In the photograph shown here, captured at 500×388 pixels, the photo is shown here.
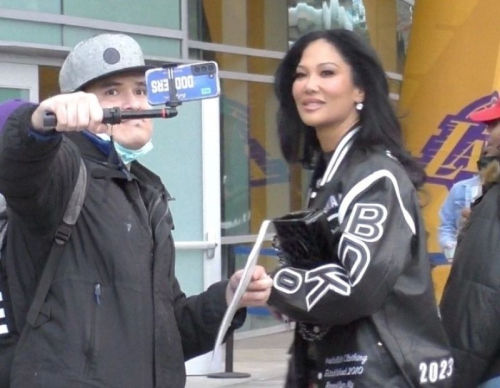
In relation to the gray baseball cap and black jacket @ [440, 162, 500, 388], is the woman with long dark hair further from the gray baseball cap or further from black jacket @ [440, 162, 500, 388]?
the gray baseball cap

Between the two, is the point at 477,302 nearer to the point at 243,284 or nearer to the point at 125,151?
the point at 243,284

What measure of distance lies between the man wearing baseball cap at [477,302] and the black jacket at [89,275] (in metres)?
0.93

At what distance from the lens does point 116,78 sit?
3260 mm

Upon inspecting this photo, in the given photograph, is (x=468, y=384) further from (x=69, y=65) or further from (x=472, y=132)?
(x=472, y=132)

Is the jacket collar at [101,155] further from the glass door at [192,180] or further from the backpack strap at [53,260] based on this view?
the glass door at [192,180]

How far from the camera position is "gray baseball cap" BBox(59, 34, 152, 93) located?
3.21 metres

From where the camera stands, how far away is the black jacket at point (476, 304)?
11.7 ft

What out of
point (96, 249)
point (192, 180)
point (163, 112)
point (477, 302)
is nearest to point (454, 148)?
point (192, 180)

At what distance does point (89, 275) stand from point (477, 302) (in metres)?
1.28

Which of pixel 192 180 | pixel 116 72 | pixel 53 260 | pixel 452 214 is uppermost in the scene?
pixel 116 72

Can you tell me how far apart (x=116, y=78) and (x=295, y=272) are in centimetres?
74

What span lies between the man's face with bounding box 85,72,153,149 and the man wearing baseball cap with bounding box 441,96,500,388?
1.12 m

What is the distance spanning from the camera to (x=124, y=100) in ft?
10.7

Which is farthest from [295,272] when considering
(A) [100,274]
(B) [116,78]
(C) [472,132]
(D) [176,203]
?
(C) [472,132]
